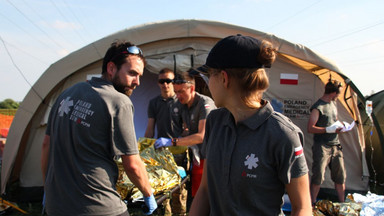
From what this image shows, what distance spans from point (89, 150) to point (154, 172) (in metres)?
1.49

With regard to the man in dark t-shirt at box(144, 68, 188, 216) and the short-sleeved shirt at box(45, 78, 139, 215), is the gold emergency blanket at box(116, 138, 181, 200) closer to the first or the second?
the man in dark t-shirt at box(144, 68, 188, 216)

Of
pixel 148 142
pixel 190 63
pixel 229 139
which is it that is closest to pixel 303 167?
pixel 229 139

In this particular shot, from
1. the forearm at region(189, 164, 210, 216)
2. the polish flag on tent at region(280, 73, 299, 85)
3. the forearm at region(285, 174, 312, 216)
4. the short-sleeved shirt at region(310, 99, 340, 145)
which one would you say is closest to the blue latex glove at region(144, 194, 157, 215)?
the forearm at region(189, 164, 210, 216)

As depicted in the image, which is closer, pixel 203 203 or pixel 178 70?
pixel 203 203

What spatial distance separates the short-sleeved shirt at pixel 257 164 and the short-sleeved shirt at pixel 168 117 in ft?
10.0

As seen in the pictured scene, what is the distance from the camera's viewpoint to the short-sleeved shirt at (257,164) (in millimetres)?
1235

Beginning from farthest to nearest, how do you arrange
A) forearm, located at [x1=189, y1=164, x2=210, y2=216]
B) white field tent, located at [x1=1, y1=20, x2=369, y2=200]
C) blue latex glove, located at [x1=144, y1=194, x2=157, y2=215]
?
white field tent, located at [x1=1, y1=20, x2=369, y2=200]
blue latex glove, located at [x1=144, y1=194, x2=157, y2=215]
forearm, located at [x1=189, y1=164, x2=210, y2=216]

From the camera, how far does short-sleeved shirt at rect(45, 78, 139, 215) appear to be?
6.05 ft

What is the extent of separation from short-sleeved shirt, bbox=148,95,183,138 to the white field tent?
74 centimetres

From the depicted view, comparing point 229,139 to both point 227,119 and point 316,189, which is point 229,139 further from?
point 316,189

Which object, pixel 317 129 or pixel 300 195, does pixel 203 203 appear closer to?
pixel 300 195

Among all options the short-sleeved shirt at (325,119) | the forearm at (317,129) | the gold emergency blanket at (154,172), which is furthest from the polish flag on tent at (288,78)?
the gold emergency blanket at (154,172)

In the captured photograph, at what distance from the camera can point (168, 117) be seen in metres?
4.52

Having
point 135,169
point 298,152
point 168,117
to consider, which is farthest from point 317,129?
point 298,152
